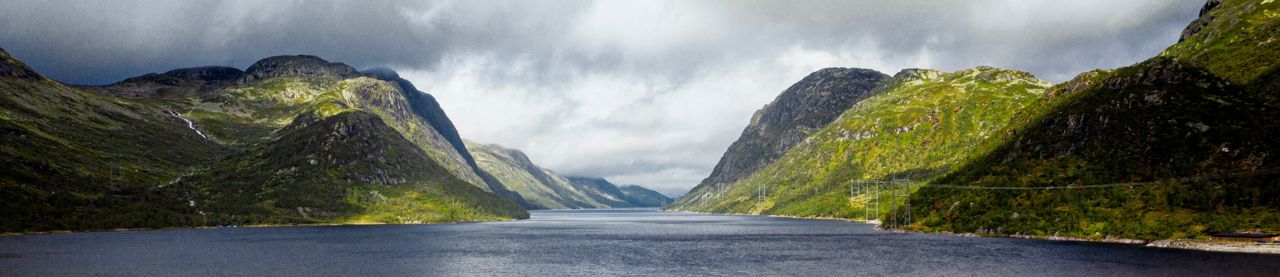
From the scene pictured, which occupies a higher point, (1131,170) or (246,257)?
(1131,170)

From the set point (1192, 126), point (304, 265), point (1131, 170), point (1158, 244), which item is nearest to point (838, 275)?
point (1158, 244)

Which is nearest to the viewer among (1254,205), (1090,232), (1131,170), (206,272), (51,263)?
(206,272)

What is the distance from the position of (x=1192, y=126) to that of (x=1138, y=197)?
33517 millimetres

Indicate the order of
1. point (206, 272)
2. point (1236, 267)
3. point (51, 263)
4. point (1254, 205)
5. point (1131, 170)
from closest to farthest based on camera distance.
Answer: point (1236, 267), point (206, 272), point (51, 263), point (1254, 205), point (1131, 170)

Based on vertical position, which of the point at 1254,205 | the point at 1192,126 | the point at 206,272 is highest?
the point at 1192,126

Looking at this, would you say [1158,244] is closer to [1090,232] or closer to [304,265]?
[1090,232]

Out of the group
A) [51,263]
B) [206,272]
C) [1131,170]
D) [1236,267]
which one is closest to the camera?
[1236,267]

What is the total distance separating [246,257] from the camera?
16500 centimetres

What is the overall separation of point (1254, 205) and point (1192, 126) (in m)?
43.5

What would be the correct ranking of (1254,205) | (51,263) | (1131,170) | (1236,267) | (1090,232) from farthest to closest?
(1131,170), (1090,232), (1254,205), (51,263), (1236,267)

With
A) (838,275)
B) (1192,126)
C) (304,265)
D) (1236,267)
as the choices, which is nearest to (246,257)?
(304,265)

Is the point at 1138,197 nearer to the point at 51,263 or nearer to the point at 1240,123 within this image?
the point at 1240,123

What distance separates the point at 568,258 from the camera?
6442 inches

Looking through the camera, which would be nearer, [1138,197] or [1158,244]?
[1158,244]
